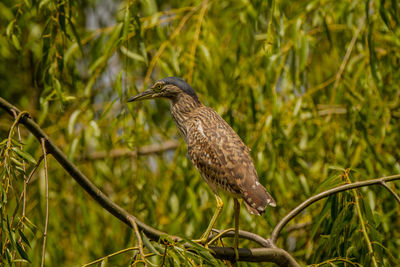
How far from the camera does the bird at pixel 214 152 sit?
6.55 feet

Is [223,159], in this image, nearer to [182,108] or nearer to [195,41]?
[182,108]

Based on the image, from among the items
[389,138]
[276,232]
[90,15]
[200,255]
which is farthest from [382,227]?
[90,15]

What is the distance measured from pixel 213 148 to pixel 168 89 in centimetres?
45

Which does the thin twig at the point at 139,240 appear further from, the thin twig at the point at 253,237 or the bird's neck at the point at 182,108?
the bird's neck at the point at 182,108

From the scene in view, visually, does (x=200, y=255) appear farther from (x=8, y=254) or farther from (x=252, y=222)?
(x=252, y=222)

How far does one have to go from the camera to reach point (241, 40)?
9.66 feet

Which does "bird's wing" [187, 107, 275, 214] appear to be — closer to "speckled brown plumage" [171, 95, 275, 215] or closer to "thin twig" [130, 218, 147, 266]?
"speckled brown plumage" [171, 95, 275, 215]

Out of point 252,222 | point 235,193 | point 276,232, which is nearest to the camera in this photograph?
point 276,232

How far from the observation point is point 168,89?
251 centimetres

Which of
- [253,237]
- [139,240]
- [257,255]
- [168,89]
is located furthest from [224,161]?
[139,240]


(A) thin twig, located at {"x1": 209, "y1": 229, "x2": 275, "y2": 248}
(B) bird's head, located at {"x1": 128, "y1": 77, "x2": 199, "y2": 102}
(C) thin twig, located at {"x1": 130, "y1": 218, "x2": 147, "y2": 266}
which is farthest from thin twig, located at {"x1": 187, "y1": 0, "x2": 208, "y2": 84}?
(C) thin twig, located at {"x1": 130, "y1": 218, "x2": 147, "y2": 266}

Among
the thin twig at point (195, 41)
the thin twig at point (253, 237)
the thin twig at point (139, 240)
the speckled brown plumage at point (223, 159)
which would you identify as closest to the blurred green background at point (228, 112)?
the thin twig at point (195, 41)

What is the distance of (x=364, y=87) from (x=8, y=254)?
1.91 meters

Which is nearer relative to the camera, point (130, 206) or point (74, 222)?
point (130, 206)
